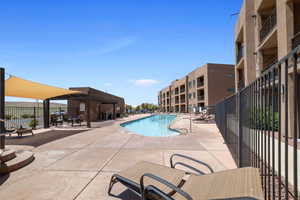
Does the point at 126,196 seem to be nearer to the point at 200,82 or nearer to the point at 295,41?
the point at 295,41

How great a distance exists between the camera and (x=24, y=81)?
25.7ft

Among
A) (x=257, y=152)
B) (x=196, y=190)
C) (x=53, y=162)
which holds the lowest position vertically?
(x=53, y=162)

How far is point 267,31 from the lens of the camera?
1162cm

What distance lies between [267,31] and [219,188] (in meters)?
13.7

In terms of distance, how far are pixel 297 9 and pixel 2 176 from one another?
13597 millimetres

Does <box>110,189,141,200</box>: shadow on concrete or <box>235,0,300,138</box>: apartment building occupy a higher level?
<box>235,0,300,138</box>: apartment building

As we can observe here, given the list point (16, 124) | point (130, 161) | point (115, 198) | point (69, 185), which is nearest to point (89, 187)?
point (69, 185)

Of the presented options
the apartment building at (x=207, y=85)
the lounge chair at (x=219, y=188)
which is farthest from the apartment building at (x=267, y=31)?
the apartment building at (x=207, y=85)

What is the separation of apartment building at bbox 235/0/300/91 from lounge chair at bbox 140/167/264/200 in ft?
29.7

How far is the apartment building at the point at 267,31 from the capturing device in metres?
8.16

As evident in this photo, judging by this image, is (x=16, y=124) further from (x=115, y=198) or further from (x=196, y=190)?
(x=196, y=190)

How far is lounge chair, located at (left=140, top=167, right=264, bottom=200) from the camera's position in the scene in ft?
5.56

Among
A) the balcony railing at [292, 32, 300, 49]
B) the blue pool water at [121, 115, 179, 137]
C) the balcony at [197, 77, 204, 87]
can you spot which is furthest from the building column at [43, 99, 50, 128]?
the balcony at [197, 77, 204, 87]

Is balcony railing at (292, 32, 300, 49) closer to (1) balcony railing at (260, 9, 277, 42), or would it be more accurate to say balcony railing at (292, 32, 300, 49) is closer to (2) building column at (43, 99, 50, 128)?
(1) balcony railing at (260, 9, 277, 42)
